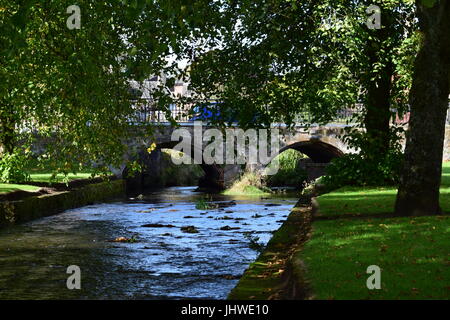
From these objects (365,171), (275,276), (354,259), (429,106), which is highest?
(429,106)

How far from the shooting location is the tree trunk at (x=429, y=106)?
12867mm

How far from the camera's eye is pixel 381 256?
9273mm

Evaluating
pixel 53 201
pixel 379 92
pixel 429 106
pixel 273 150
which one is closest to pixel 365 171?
pixel 379 92

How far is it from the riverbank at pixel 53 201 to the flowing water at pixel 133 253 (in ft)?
1.33

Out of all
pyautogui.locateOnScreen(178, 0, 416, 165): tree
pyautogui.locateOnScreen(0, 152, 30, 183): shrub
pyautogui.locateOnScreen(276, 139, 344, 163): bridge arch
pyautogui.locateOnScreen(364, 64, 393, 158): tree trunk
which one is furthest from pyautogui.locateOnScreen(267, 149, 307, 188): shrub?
pyautogui.locateOnScreen(178, 0, 416, 165): tree

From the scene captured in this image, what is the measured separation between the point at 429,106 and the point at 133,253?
22.9 ft

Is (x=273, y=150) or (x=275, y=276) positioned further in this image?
(x=273, y=150)

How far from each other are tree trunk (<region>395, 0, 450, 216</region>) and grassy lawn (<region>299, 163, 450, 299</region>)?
700 millimetres

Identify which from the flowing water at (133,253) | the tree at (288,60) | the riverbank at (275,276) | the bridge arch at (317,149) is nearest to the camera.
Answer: the riverbank at (275,276)

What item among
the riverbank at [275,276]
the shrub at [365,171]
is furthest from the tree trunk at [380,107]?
the riverbank at [275,276]

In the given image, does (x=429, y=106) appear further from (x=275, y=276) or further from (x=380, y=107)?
(x=380, y=107)

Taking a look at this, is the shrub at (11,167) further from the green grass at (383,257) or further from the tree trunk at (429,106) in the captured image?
the tree trunk at (429,106)

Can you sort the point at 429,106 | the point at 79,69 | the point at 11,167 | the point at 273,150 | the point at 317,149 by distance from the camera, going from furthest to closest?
the point at 317,149 < the point at 273,150 < the point at 11,167 < the point at 429,106 < the point at 79,69

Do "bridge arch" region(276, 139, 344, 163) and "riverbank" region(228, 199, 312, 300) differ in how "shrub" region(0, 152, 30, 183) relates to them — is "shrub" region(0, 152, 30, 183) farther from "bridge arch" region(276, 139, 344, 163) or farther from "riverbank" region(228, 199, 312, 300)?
"bridge arch" region(276, 139, 344, 163)
